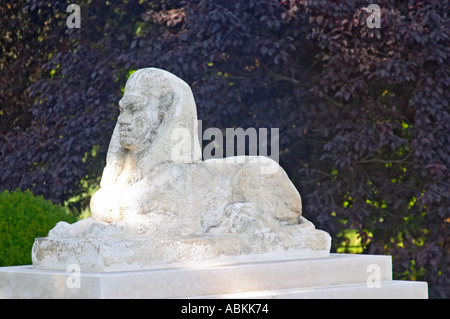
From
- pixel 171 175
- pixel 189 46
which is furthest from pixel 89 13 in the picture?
pixel 171 175

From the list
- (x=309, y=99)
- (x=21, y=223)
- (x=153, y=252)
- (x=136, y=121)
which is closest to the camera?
(x=153, y=252)

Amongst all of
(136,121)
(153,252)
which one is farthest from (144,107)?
(153,252)

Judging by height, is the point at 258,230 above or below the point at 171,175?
below

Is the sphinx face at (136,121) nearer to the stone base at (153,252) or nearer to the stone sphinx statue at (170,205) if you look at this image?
the stone sphinx statue at (170,205)

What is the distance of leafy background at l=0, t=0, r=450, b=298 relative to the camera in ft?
36.2

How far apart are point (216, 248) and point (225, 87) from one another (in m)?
4.82

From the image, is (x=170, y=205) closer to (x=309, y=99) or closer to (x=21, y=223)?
(x=21, y=223)

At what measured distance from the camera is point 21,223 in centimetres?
866

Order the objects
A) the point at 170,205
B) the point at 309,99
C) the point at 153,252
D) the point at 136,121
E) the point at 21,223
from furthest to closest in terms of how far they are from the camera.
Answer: the point at 309,99 → the point at 21,223 → the point at 136,121 → the point at 170,205 → the point at 153,252

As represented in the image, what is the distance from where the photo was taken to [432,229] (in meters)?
11.3

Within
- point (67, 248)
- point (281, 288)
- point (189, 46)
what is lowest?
point (281, 288)

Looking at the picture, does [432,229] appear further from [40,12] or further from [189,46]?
[40,12]

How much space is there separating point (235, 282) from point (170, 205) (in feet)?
2.75
